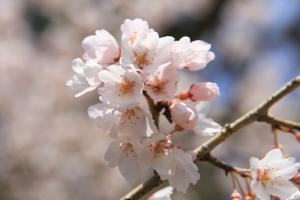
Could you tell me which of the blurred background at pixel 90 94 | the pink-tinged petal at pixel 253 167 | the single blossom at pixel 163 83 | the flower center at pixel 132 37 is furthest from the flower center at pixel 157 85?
the blurred background at pixel 90 94

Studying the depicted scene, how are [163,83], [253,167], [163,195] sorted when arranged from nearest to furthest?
[163,83] < [253,167] < [163,195]

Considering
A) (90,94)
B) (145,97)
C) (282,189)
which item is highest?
(90,94)

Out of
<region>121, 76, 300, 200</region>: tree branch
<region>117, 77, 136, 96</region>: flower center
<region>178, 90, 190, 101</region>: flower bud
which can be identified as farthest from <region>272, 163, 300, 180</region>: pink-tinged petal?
<region>117, 77, 136, 96</region>: flower center

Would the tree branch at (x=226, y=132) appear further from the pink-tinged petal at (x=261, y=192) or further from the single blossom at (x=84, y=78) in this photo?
the single blossom at (x=84, y=78)

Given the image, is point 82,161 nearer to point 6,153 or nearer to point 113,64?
point 6,153

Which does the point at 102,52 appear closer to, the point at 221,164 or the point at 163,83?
the point at 163,83

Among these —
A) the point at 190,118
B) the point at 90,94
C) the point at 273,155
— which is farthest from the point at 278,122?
the point at 90,94

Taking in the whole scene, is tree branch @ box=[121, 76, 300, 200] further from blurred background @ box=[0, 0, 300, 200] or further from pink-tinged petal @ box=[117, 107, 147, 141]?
blurred background @ box=[0, 0, 300, 200]
